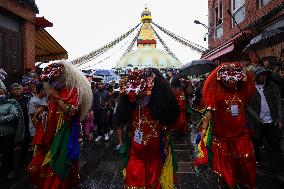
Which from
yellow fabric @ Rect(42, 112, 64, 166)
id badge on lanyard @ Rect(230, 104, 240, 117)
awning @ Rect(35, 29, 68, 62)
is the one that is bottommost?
yellow fabric @ Rect(42, 112, 64, 166)

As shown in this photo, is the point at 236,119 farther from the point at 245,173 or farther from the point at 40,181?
the point at 40,181

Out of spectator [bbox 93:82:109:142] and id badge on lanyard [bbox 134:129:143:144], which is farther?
spectator [bbox 93:82:109:142]

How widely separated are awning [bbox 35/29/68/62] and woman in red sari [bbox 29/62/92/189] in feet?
32.7

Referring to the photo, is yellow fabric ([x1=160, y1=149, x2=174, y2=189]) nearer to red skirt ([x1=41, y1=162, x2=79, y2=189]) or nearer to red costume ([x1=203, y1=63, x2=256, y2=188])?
red costume ([x1=203, y1=63, x2=256, y2=188])

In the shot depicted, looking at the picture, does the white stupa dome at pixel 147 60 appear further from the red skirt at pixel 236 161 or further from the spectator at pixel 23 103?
the red skirt at pixel 236 161

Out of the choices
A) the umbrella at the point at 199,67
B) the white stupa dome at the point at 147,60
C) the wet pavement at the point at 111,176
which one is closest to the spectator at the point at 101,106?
the wet pavement at the point at 111,176

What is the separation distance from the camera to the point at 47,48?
50.3ft

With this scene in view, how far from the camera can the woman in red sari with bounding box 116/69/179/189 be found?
4305 millimetres

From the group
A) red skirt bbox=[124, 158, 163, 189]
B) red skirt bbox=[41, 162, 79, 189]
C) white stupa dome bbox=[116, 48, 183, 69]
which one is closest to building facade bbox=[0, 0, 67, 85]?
white stupa dome bbox=[116, 48, 183, 69]

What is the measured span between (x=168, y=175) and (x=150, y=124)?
622 mm

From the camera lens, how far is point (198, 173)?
22.9 ft

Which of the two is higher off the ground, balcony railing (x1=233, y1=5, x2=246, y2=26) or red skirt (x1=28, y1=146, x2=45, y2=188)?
balcony railing (x1=233, y1=5, x2=246, y2=26)

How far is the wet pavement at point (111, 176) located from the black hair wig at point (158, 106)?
202cm

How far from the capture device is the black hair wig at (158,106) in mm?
4320
